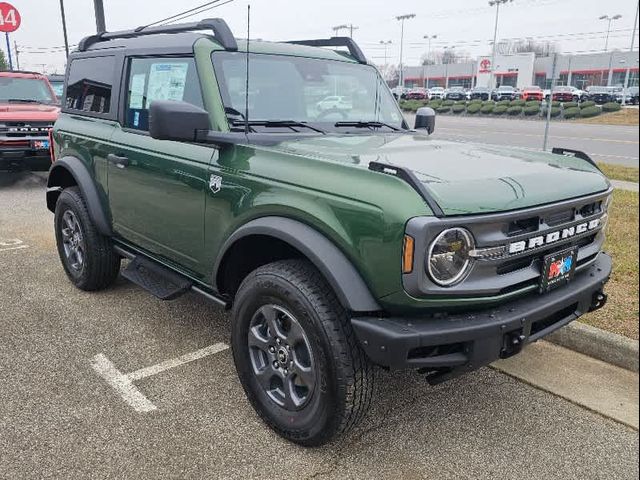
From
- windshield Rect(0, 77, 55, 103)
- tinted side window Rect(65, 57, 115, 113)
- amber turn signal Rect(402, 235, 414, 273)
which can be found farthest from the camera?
windshield Rect(0, 77, 55, 103)

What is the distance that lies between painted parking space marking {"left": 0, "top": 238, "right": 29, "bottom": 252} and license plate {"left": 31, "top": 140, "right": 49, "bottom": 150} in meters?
3.65

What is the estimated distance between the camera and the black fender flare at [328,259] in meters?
2.42

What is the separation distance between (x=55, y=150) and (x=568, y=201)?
4322 mm

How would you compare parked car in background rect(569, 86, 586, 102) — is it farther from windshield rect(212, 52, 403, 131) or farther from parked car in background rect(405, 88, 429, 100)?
windshield rect(212, 52, 403, 131)

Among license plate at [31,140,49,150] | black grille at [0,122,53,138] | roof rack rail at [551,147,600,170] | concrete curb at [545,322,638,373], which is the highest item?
roof rack rail at [551,147,600,170]

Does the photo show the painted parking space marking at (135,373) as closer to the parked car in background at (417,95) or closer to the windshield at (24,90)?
the windshield at (24,90)

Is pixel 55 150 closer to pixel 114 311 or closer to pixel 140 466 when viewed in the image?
pixel 114 311

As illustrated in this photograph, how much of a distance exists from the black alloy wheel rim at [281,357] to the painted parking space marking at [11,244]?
4400 mm

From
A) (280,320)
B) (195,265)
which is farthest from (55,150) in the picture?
(280,320)

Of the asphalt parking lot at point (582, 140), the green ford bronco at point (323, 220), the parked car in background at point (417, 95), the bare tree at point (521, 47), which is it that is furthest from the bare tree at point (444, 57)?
the green ford bronco at point (323, 220)

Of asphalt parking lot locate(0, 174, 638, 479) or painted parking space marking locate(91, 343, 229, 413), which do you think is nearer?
asphalt parking lot locate(0, 174, 638, 479)

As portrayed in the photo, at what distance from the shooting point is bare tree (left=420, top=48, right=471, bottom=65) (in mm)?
92019

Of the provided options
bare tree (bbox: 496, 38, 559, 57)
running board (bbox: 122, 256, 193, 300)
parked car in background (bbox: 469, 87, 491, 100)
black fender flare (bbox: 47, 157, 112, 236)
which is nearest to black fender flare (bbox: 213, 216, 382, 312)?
running board (bbox: 122, 256, 193, 300)

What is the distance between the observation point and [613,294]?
434 centimetres
